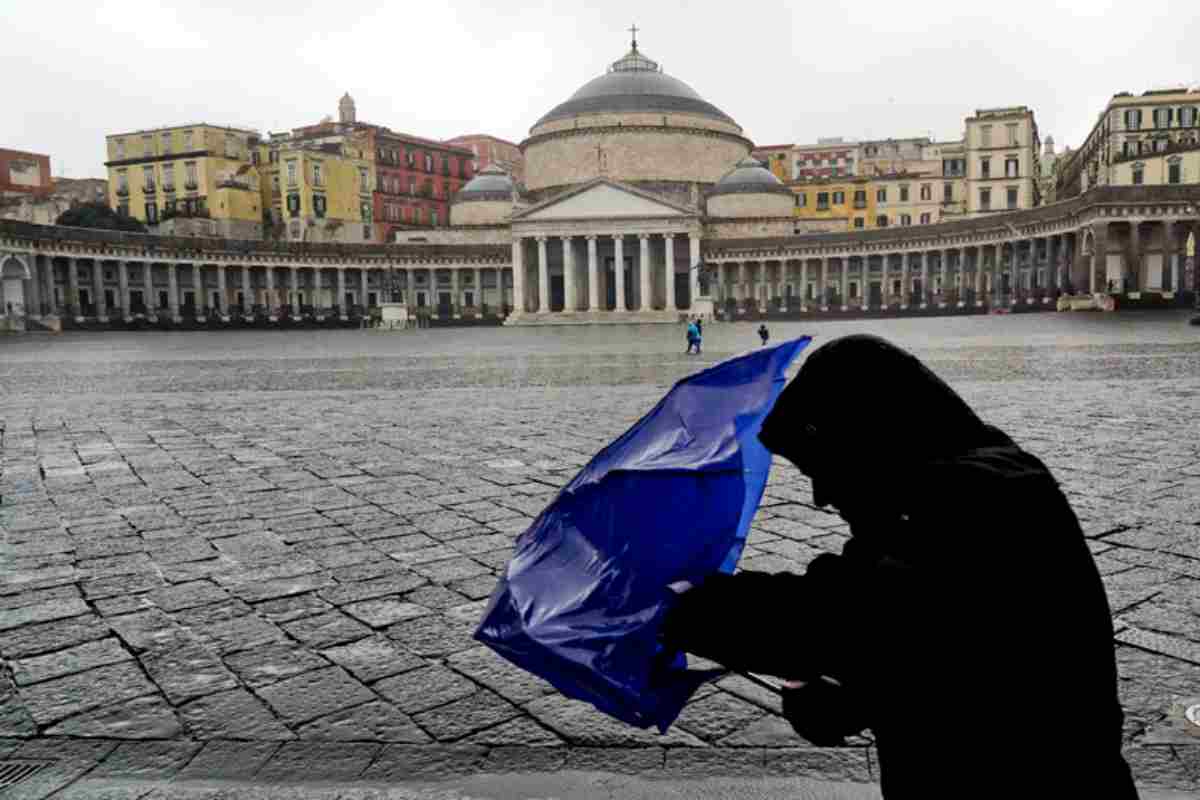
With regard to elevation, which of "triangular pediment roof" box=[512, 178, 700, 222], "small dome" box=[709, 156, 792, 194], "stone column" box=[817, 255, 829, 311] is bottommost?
"stone column" box=[817, 255, 829, 311]

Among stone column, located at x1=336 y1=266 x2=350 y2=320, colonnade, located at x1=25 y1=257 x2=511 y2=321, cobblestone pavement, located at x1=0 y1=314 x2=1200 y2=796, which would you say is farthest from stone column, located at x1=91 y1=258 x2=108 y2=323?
cobblestone pavement, located at x1=0 y1=314 x2=1200 y2=796

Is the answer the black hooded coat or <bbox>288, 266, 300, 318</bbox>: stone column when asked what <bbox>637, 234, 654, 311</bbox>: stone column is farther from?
the black hooded coat

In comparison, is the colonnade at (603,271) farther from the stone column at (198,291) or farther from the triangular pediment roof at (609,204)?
the stone column at (198,291)

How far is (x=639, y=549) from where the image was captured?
5.23 feet

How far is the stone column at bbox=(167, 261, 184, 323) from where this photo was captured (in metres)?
55.4

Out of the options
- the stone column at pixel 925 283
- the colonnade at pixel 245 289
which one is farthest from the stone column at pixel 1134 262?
the colonnade at pixel 245 289

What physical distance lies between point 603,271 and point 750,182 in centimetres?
1299

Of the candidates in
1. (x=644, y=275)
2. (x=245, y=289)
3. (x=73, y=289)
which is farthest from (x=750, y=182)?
(x=73, y=289)

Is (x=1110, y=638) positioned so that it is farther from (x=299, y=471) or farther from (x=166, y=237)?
(x=166, y=237)

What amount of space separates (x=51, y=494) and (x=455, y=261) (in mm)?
60130

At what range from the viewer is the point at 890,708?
1.41 m

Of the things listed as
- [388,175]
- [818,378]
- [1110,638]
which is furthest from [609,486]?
[388,175]

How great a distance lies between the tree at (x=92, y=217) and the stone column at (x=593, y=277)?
29.2m

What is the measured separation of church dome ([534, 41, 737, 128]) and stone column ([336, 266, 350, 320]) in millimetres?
20709
